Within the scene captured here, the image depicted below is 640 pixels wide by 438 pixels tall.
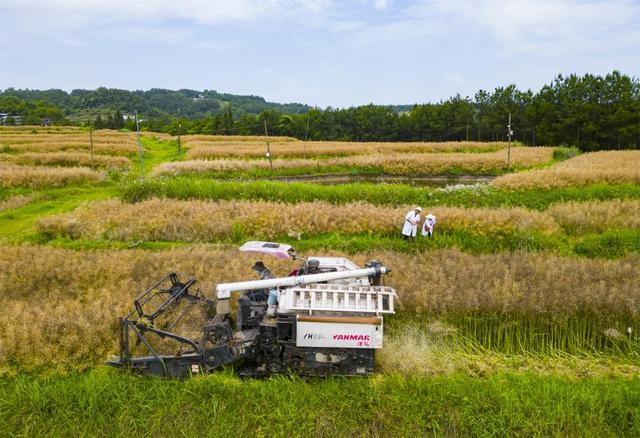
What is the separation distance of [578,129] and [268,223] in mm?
47344

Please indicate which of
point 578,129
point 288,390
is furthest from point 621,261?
point 578,129

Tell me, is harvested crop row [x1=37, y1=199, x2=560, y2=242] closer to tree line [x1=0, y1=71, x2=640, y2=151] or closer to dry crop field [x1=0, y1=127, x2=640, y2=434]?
dry crop field [x1=0, y1=127, x2=640, y2=434]

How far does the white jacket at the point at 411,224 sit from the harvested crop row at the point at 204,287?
157 cm

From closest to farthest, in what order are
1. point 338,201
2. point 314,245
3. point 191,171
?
point 314,245 → point 338,201 → point 191,171

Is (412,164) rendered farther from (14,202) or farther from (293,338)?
(293,338)

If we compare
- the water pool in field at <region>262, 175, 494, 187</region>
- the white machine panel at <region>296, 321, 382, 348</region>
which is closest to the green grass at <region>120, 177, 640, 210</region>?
the water pool in field at <region>262, 175, 494, 187</region>

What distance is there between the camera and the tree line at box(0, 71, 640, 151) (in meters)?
48.6

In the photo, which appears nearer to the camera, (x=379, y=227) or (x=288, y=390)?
(x=288, y=390)

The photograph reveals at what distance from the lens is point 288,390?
6562 millimetres

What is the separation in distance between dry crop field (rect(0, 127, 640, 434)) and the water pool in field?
2992 mm

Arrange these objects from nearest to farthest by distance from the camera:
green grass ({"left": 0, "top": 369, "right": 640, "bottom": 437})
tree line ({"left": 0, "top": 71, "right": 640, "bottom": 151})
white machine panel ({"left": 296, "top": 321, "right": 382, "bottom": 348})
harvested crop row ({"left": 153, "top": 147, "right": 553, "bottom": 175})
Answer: green grass ({"left": 0, "top": 369, "right": 640, "bottom": 437}), white machine panel ({"left": 296, "top": 321, "right": 382, "bottom": 348}), harvested crop row ({"left": 153, "top": 147, "right": 553, "bottom": 175}), tree line ({"left": 0, "top": 71, "right": 640, "bottom": 151})

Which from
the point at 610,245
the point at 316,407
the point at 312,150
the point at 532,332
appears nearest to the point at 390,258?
the point at 532,332

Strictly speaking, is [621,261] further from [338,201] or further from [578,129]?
[578,129]

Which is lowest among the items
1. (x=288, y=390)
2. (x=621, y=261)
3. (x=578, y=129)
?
(x=288, y=390)
